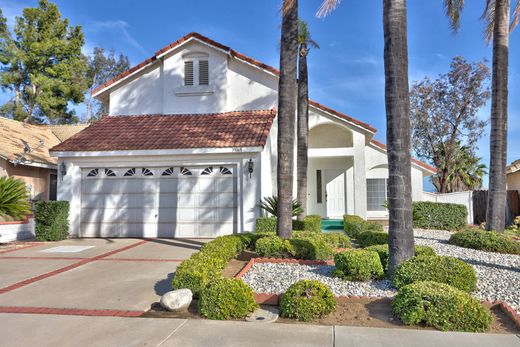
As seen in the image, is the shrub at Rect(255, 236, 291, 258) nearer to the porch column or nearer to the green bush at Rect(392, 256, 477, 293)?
the green bush at Rect(392, 256, 477, 293)

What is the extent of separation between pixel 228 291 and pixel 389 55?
4.69m

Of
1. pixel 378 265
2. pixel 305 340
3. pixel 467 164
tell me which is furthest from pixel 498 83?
pixel 467 164

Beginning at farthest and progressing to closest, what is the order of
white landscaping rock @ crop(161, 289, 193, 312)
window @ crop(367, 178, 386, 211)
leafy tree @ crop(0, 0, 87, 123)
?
leafy tree @ crop(0, 0, 87, 123) → window @ crop(367, 178, 386, 211) → white landscaping rock @ crop(161, 289, 193, 312)

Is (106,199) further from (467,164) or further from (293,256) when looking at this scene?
(467,164)

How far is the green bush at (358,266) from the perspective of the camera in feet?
19.9

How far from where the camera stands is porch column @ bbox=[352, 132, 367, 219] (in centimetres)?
1619

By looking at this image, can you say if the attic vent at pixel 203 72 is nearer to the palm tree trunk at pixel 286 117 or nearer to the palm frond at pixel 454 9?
the palm tree trunk at pixel 286 117

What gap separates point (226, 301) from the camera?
4730mm

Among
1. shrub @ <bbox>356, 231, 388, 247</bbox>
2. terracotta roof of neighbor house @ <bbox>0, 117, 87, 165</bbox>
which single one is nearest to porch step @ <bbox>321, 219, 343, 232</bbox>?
shrub @ <bbox>356, 231, 388, 247</bbox>

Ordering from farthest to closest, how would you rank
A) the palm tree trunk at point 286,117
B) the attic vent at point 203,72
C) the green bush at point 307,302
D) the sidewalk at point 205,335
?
the attic vent at point 203,72 < the palm tree trunk at point 286,117 < the green bush at point 307,302 < the sidewalk at point 205,335

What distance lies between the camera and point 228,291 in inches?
189

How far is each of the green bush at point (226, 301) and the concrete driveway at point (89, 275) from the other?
0.99m

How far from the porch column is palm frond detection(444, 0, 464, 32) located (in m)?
6.13

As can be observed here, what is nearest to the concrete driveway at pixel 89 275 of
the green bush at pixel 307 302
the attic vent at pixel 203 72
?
the green bush at pixel 307 302
